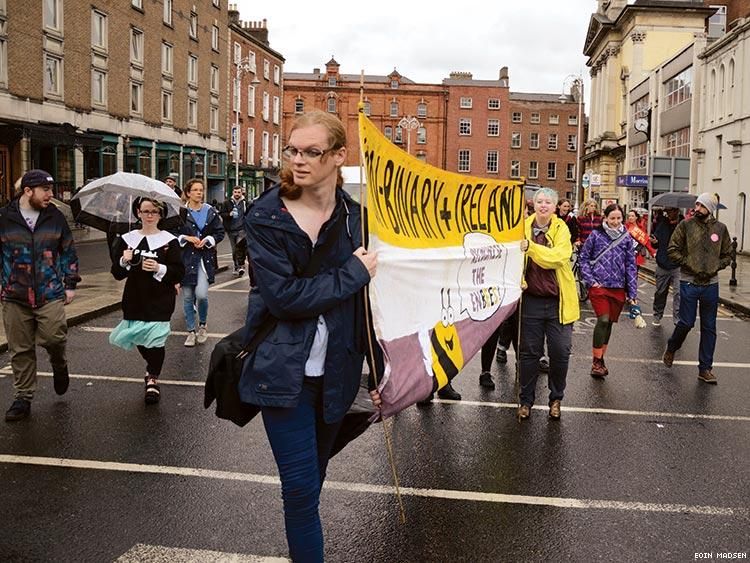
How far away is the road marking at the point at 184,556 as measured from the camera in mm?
3885

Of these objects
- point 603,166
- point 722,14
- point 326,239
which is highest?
point 722,14

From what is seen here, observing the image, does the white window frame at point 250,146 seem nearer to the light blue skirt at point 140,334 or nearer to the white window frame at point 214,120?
the white window frame at point 214,120

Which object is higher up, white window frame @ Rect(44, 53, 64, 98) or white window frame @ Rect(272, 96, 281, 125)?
white window frame @ Rect(272, 96, 281, 125)

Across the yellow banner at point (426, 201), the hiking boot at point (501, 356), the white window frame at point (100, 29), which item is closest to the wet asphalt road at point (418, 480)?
the hiking boot at point (501, 356)

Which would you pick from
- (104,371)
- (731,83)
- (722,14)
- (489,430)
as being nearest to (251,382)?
(489,430)

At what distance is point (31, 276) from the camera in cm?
647

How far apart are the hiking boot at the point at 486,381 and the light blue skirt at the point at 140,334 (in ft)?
10.8

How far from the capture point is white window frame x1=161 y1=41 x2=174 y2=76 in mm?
41594

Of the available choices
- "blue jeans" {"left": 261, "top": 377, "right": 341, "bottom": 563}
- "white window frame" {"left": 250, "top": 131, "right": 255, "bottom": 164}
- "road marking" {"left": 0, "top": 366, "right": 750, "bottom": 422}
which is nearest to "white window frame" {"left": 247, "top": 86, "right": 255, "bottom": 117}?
"white window frame" {"left": 250, "top": 131, "right": 255, "bottom": 164}

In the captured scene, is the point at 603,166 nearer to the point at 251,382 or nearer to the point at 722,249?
the point at 722,249

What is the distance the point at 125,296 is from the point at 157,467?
2.39m

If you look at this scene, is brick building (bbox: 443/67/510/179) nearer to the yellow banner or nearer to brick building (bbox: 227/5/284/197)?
brick building (bbox: 227/5/284/197)

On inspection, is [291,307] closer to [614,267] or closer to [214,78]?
[614,267]

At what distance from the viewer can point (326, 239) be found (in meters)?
3.25
